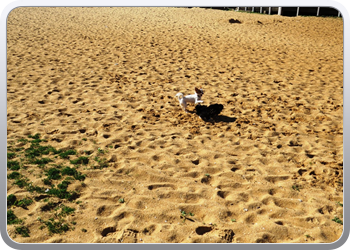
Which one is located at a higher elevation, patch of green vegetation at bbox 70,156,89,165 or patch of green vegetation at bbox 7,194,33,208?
patch of green vegetation at bbox 7,194,33,208

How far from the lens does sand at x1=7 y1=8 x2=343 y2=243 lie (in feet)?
10.3

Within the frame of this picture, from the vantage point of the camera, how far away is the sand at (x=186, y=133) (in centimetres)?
314

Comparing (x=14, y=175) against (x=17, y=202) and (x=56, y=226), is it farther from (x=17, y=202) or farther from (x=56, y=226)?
(x=56, y=226)

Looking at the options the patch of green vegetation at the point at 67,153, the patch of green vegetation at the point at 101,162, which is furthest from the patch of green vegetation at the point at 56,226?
the patch of green vegetation at the point at 67,153

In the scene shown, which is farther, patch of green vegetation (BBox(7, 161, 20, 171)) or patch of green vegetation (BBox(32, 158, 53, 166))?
patch of green vegetation (BBox(32, 158, 53, 166))

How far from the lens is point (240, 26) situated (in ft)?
50.8

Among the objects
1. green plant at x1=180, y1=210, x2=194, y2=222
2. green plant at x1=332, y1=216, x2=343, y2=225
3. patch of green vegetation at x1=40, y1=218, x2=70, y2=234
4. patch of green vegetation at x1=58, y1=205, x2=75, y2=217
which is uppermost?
patch of green vegetation at x1=40, y1=218, x2=70, y2=234

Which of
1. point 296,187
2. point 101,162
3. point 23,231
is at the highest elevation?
point 23,231

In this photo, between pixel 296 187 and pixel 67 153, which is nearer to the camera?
pixel 296 187

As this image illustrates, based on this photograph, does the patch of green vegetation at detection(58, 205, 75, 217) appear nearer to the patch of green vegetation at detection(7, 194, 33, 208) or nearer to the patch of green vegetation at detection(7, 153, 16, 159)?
the patch of green vegetation at detection(7, 194, 33, 208)

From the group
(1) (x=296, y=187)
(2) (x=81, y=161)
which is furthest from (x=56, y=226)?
(1) (x=296, y=187)

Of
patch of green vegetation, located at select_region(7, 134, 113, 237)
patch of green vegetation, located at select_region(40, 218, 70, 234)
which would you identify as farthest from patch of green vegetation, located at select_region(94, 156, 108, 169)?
patch of green vegetation, located at select_region(40, 218, 70, 234)

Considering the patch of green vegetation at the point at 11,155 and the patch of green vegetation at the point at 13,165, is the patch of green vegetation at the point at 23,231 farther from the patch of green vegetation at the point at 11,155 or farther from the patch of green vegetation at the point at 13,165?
the patch of green vegetation at the point at 11,155

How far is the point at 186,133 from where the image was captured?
525cm
